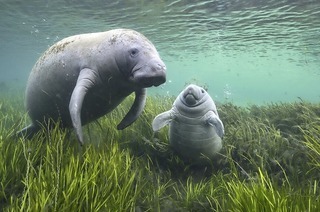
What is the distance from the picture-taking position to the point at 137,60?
15.7ft

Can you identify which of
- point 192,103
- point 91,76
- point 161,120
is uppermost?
point 91,76

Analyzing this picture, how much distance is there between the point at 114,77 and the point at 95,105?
→ 0.74m

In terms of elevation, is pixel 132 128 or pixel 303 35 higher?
pixel 132 128

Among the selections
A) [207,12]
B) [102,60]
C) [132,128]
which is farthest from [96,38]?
[207,12]

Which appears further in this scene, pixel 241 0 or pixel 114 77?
pixel 241 0

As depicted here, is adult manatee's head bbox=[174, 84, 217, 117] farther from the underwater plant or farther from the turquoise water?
the turquoise water

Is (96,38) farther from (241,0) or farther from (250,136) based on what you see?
(241,0)

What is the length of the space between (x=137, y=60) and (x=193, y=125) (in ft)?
6.50

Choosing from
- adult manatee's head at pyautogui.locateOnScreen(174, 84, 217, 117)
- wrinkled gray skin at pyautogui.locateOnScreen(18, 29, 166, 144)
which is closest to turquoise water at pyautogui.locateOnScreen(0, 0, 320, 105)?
adult manatee's head at pyautogui.locateOnScreen(174, 84, 217, 117)

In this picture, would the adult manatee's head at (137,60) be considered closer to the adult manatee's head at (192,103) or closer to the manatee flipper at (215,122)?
the adult manatee's head at (192,103)

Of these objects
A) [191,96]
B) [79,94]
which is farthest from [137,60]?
[191,96]

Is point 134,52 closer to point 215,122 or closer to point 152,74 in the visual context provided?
point 152,74

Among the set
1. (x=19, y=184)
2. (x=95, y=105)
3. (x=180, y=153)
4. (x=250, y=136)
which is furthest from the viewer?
(x=250, y=136)

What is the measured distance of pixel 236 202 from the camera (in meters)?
3.54
